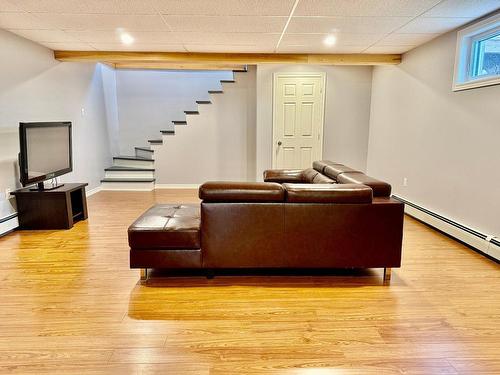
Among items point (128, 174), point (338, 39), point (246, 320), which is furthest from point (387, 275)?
point (128, 174)

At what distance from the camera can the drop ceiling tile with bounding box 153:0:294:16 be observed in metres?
2.96

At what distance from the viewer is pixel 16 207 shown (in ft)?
13.3

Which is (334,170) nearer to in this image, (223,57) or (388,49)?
(388,49)

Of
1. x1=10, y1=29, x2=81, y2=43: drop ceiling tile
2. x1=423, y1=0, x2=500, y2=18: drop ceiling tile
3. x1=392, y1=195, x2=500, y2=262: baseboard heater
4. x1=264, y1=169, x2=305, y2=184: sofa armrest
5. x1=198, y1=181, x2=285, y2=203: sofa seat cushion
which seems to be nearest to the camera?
x1=198, y1=181, x2=285, y2=203: sofa seat cushion

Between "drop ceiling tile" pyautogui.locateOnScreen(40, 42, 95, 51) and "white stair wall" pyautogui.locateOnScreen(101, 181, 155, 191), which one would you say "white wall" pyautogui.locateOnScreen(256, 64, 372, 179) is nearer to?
"white stair wall" pyautogui.locateOnScreen(101, 181, 155, 191)

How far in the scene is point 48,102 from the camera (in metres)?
4.81

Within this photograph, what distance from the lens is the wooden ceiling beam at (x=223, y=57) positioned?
16.3ft

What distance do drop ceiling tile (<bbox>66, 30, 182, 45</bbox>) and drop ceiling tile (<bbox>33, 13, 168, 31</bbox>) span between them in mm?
167

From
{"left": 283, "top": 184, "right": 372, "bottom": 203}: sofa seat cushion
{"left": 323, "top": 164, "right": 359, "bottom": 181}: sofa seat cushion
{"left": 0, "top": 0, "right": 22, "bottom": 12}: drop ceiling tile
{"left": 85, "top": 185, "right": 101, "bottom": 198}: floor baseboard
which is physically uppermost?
{"left": 0, "top": 0, "right": 22, "bottom": 12}: drop ceiling tile

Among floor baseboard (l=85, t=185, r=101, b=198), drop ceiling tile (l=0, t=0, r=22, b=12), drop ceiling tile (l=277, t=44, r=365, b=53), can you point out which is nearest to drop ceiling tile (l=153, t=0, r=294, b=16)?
drop ceiling tile (l=0, t=0, r=22, b=12)

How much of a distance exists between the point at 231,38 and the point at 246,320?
3.30 m

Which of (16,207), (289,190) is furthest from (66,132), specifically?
(289,190)

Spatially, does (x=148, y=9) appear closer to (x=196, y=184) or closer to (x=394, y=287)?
(x=394, y=287)

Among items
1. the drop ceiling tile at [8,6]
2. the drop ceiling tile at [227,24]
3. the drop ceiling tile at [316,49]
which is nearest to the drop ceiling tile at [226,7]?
the drop ceiling tile at [227,24]
